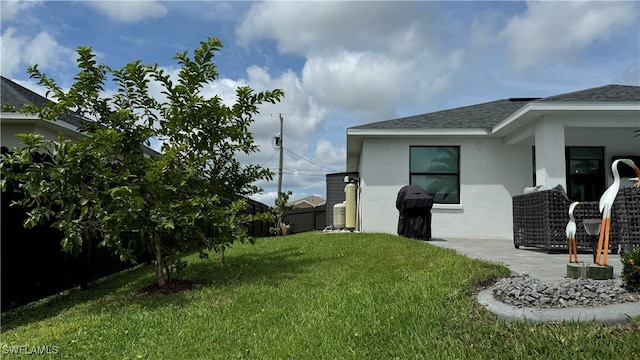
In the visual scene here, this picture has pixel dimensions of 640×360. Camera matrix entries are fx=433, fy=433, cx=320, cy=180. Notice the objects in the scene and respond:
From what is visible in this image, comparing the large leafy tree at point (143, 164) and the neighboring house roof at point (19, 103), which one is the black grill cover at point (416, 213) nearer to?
the large leafy tree at point (143, 164)

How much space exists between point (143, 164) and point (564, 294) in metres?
4.82

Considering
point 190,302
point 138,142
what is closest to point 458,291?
point 190,302

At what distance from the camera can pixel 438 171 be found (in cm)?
1155

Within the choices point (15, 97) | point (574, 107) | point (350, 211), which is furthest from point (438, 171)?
point (15, 97)

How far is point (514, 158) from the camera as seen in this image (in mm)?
11375

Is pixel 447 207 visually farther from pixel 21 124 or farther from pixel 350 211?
pixel 21 124

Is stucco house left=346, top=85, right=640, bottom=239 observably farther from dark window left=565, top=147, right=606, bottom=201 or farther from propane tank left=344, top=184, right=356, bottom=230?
propane tank left=344, top=184, right=356, bottom=230

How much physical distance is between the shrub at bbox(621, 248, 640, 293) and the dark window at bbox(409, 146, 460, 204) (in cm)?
794

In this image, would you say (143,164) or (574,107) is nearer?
(143,164)

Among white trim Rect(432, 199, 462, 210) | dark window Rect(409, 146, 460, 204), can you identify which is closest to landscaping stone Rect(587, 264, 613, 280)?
white trim Rect(432, 199, 462, 210)

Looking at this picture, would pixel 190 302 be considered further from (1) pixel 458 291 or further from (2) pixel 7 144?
(2) pixel 7 144

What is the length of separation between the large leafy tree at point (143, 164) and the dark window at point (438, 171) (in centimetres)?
628

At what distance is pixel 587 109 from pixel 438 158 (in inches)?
147

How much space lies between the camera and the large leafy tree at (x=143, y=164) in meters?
4.67
